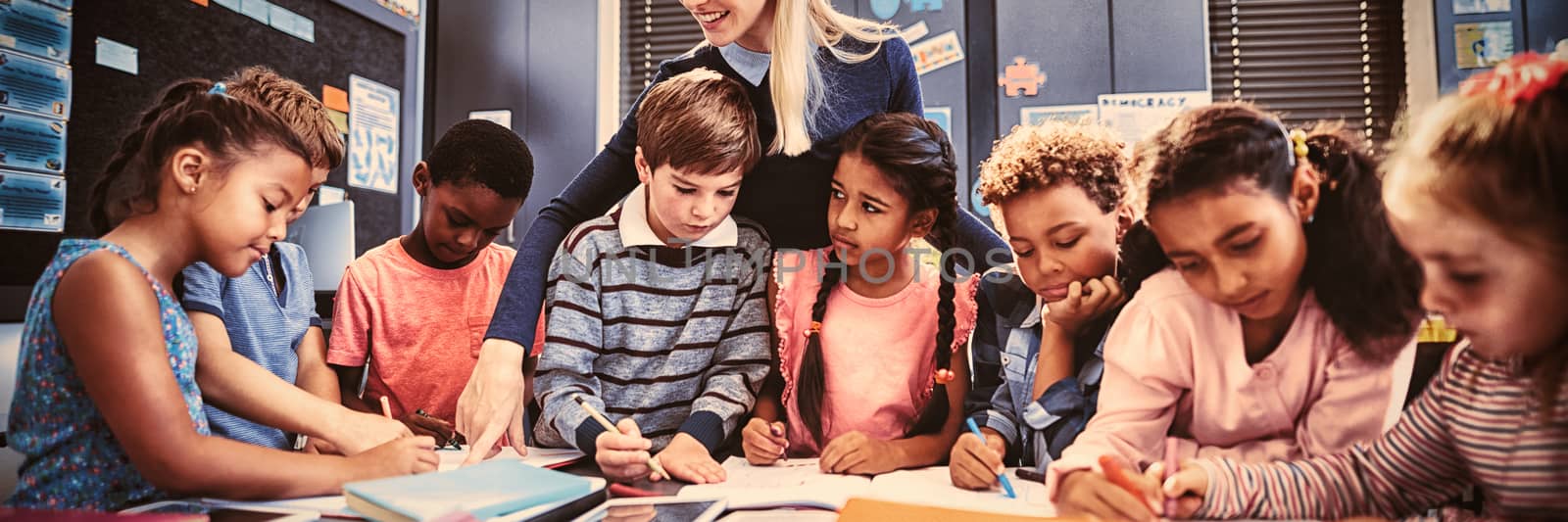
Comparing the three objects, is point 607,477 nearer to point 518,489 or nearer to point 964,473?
point 518,489

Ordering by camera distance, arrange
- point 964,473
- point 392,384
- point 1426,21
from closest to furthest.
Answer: point 964,473, point 392,384, point 1426,21

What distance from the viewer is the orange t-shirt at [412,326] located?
117cm

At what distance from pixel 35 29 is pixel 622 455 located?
1.22 metres

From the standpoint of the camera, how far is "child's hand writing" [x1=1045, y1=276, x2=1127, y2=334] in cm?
77

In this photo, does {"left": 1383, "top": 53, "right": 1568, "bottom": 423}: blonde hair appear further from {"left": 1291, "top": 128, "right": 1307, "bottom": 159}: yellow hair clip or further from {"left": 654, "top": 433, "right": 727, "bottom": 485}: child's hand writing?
{"left": 654, "top": 433, "right": 727, "bottom": 485}: child's hand writing

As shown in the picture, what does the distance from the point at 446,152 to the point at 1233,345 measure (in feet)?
3.29

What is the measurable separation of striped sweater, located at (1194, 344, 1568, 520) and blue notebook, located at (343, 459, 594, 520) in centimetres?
51

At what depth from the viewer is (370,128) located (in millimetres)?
1595

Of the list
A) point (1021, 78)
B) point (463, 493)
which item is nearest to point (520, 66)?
point (463, 493)

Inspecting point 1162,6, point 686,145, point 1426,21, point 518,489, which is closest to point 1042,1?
point 1162,6

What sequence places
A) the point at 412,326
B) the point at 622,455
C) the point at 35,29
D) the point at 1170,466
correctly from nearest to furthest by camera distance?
the point at 1170,466, the point at 622,455, the point at 412,326, the point at 35,29

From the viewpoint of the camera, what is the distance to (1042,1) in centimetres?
226

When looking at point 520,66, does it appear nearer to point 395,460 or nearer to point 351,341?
point 351,341

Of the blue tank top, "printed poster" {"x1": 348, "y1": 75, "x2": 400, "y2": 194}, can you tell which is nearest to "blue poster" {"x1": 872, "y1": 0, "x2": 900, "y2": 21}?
"printed poster" {"x1": 348, "y1": 75, "x2": 400, "y2": 194}
